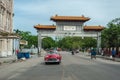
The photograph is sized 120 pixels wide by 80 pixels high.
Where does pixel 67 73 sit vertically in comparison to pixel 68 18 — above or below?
below

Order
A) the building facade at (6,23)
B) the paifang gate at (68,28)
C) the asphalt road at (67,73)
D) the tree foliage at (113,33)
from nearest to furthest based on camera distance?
the asphalt road at (67,73) < the building facade at (6,23) < the tree foliage at (113,33) < the paifang gate at (68,28)

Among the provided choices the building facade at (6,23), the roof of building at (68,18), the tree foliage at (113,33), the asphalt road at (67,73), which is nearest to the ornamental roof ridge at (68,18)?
the roof of building at (68,18)

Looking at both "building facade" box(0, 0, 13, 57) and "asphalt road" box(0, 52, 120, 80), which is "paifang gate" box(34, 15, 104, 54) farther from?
"asphalt road" box(0, 52, 120, 80)

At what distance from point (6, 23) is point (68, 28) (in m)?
24.7

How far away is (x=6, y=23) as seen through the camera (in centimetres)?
6444

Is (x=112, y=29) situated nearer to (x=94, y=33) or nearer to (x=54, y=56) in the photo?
(x=94, y=33)

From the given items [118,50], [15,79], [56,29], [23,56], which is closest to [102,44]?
[56,29]

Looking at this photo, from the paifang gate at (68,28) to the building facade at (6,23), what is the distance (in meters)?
17.1

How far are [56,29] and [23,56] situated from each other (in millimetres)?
31695

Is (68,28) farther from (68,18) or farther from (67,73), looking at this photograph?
(67,73)

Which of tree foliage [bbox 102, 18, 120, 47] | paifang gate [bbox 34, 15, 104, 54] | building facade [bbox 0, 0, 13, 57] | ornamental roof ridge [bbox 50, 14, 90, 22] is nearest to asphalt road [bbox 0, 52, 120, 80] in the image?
building facade [bbox 0, 0, 13, 57]

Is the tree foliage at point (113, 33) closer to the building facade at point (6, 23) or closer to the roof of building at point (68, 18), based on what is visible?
the roof of building at point (68, 18)

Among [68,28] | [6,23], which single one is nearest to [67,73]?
[6,23]

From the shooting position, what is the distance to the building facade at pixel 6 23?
196 ft
